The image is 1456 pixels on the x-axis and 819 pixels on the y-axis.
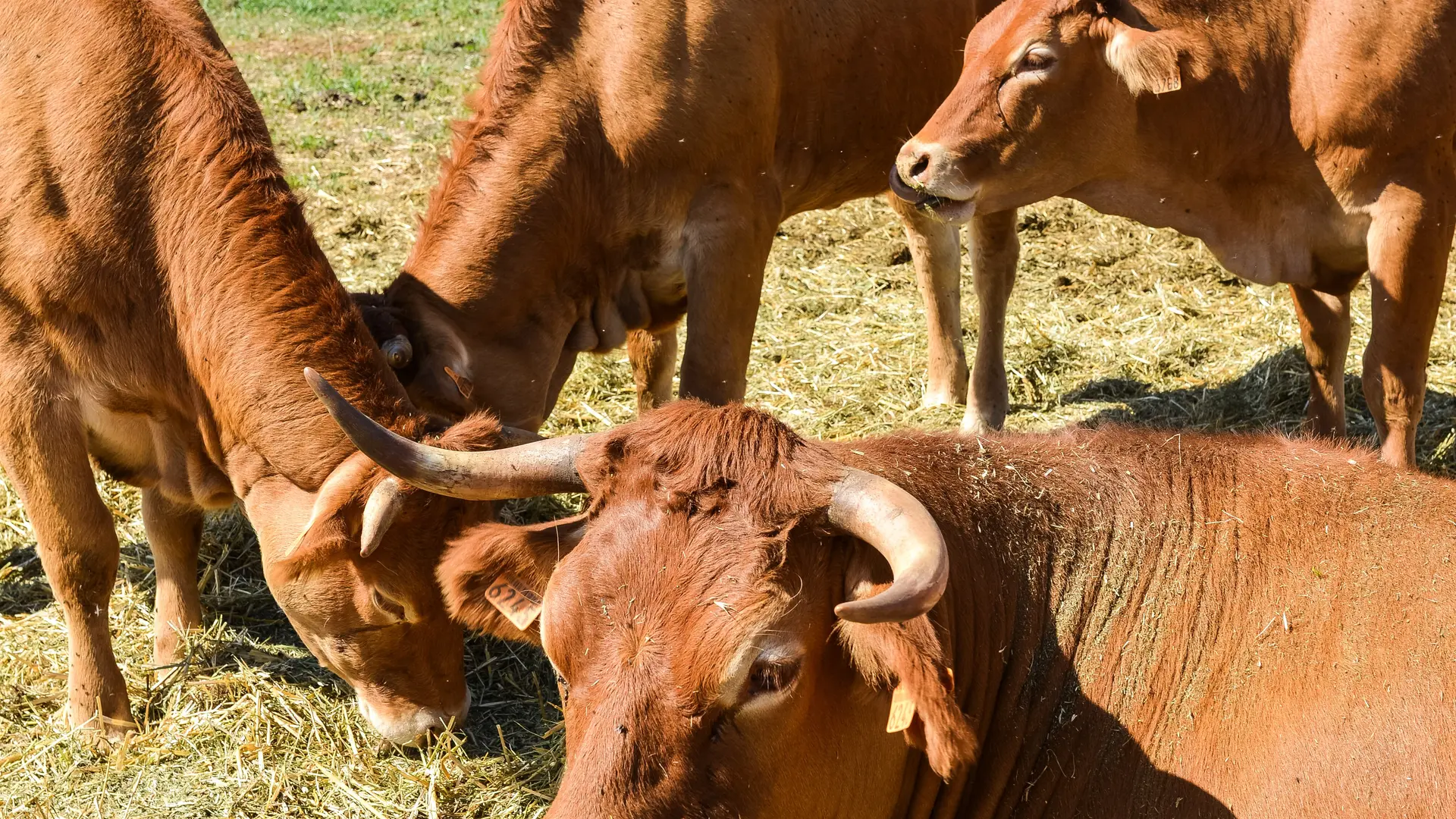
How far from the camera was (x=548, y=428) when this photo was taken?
7.28 meters

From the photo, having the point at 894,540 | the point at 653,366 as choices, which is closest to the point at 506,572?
the point at 894,540

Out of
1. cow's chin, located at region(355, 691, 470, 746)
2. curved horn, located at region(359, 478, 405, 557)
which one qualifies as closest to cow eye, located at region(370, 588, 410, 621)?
curved horn, located at region(359, 478, 405, 557)

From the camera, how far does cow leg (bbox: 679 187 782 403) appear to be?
570 cm

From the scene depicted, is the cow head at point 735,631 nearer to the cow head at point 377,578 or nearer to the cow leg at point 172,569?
the cow head at point 377,578

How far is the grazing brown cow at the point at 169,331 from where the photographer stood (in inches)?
184

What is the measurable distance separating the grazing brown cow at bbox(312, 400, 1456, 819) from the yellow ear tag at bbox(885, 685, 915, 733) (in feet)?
0.14

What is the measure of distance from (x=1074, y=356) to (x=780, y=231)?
2672mm

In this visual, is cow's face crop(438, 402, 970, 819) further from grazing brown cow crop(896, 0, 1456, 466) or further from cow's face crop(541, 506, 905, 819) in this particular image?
grazing brown cow crop(896, 0, 1456, 466)

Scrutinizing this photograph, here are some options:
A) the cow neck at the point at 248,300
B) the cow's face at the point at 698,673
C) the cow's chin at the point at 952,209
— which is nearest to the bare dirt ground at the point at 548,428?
the cow neck at the point at 248,300

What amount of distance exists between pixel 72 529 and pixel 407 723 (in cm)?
152

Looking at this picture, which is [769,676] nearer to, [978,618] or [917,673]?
[917,673]

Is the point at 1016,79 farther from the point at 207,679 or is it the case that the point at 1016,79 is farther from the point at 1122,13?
the point at 207,679

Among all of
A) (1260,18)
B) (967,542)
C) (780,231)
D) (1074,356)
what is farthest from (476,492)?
(780,231)

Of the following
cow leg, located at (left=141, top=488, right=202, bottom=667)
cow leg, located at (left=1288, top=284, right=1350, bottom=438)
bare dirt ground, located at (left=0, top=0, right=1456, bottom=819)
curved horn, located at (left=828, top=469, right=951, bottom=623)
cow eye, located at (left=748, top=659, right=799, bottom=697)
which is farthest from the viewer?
cow leg, located at (left=1288, top=284, right=1350, bottom=438)
